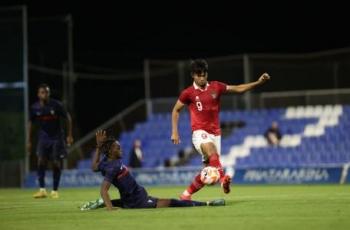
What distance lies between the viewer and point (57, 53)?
102 feet

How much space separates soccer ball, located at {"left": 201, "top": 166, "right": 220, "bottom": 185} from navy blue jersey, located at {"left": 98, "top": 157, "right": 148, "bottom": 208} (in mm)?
1147

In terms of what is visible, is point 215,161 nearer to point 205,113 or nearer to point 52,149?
point 205,113

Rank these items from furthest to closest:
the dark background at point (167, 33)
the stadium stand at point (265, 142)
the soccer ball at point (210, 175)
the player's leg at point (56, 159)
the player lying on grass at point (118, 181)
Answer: the dark background at point (167, 33) < the stadium stand at point (265, 142) < the player's leg at point (56, 159) < the soccer ball at point (210, 175) < the player lying on grass at point (118, 181)

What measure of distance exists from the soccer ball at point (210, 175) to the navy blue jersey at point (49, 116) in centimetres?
571

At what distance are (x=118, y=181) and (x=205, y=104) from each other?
84.3 inches

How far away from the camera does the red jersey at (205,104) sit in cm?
1427

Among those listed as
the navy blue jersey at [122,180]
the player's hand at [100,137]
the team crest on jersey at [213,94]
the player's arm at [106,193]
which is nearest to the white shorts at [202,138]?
the team crest on jersey at [213,94]

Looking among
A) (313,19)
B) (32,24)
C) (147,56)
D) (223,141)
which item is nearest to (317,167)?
(223,141)

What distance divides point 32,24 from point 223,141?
8.56 metres

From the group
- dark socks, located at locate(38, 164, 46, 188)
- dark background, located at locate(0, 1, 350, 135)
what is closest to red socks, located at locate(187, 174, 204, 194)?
dark socks, located at locate(38, 164, 46, 188)

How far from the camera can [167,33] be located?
48.6 metres

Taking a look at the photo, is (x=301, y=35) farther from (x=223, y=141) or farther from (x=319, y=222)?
(x=319, y=222)

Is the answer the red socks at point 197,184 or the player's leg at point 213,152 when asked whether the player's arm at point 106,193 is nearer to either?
the red socks at point 197,184

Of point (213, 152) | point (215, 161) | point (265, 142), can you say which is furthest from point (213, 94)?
point (265, 142)
